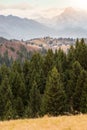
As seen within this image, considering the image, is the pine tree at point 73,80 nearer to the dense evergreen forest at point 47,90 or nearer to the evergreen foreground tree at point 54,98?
the dense evergreen forest at point 47,90

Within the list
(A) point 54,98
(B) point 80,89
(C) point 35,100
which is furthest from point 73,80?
(A) point 54,98

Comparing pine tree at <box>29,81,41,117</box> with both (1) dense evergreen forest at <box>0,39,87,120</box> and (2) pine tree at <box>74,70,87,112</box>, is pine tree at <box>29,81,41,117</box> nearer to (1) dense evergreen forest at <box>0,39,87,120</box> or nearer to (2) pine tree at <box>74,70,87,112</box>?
(1) dense evergreen forest at <box>0,39,87,120</box>

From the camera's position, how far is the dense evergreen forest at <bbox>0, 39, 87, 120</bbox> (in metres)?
77.7

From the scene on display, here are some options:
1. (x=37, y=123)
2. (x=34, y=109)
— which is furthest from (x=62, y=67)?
(x=37, y=123)

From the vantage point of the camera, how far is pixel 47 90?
253ft

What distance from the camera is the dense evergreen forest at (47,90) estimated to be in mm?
77688

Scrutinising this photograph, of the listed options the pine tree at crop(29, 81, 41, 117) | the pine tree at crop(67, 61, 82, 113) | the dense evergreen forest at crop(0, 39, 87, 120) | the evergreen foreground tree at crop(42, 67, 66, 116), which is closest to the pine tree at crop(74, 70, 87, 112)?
the dense evergreen forest at crop(0, 39, 87, 120)

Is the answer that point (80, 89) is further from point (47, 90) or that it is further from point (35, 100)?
point (35, 100)

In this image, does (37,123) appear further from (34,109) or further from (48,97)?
(34,109)

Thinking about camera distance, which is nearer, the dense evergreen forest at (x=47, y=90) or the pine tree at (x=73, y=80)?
the dense evergreen forest at (x=47, y=90)

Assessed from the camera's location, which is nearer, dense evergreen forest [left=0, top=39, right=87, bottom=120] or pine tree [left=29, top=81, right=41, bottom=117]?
dense evergreen forest [left=0, top=39, right=87, bottom=120]

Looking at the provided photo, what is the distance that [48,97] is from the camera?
75.6 meters

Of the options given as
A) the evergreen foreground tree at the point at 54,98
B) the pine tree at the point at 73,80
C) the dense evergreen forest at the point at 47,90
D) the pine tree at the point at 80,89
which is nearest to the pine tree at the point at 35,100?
the dense evergreen forest at the point at 47,90

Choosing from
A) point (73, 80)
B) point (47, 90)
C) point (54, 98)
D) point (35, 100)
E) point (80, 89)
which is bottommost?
point (35, 100)
